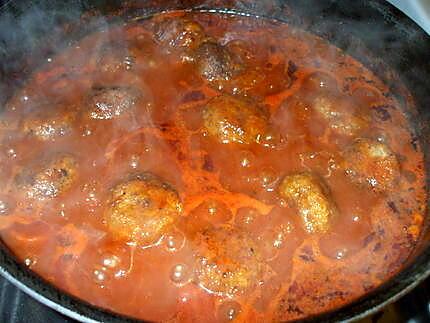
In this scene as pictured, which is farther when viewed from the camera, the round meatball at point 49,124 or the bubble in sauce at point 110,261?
the round meatball at point 49,124

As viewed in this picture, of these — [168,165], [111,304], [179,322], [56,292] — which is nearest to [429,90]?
[168,165]

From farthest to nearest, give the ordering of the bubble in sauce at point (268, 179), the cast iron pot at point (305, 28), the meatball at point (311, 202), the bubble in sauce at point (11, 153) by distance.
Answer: the cast iron pot at point (305, 28) → the bubble in sauce at point (11, 153) → the bubble in sauce at point (268, 179) → the meatball at point (311, 202)

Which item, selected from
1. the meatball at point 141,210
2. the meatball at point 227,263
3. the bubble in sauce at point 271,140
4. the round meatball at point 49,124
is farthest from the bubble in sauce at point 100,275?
the bubble in sauce at point 271,140

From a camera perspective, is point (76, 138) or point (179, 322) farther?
point (76, 138)

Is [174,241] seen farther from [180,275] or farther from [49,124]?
[49,124]

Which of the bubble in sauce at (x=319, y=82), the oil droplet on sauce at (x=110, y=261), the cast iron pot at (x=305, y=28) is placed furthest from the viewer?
the bubble in sauce at (x=319, y=82)

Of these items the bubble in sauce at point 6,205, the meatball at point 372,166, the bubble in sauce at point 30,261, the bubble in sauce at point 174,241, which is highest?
the meatball at point 372,166

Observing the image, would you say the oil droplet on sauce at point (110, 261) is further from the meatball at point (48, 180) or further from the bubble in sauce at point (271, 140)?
the bubble in sauce at point (271, 140)

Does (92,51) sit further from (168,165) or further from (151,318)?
(151,318)
